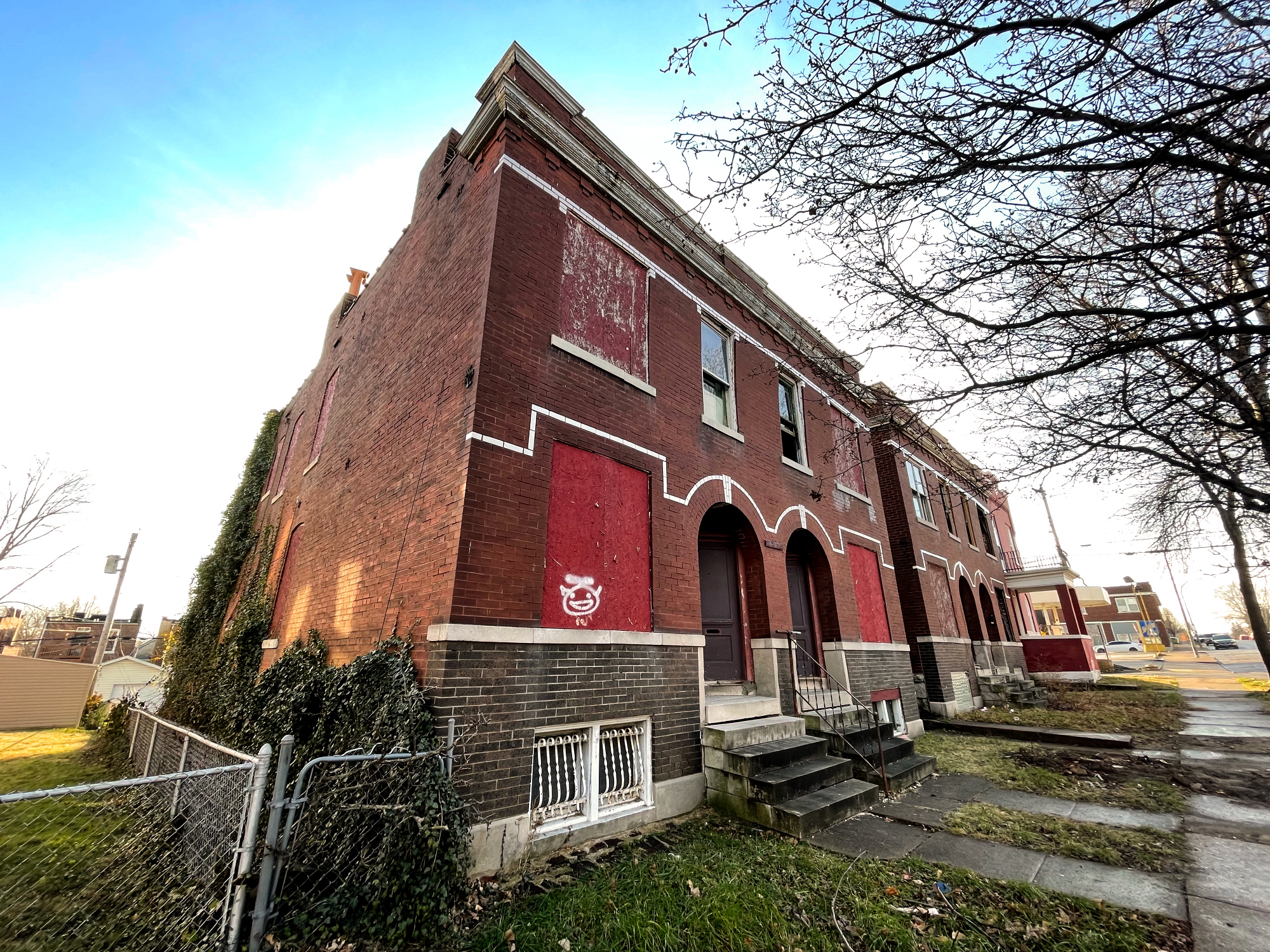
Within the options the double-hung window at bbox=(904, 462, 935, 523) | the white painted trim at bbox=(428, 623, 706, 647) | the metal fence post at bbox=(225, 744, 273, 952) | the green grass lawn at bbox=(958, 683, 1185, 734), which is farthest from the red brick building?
the double-hung window at bbox=(904, 462, 935, 523)

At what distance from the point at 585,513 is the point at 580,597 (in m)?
1.00

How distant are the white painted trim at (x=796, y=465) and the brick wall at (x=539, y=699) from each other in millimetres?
5078

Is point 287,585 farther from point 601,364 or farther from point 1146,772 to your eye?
point 1146,772

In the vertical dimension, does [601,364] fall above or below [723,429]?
above

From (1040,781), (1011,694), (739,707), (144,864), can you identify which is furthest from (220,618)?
(1011,694)

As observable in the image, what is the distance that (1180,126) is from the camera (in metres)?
3.09

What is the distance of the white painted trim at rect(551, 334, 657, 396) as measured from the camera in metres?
6.59

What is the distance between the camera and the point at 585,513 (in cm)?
628

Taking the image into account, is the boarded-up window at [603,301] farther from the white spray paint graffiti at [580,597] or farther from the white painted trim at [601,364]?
the white spray paint graffiti at [580,597]

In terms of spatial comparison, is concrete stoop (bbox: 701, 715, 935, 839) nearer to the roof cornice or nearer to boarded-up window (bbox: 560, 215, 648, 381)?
the roof cornice

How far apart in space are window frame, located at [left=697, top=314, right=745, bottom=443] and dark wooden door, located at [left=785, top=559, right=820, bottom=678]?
2848mm

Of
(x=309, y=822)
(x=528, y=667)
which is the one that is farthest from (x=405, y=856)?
(x=528, y=667)

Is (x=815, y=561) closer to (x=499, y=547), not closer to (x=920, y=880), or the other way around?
(x=920, y=880)

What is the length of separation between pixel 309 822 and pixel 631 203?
882 centimetres
